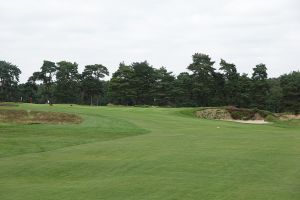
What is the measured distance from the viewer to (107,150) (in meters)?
20.6

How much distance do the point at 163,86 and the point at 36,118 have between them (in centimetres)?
7105

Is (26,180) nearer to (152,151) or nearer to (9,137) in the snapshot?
(152,151)

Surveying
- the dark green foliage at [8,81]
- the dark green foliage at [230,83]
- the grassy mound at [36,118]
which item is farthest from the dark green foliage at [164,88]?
the grassy mound at [36,118]

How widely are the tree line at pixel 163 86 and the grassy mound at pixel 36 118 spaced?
2361 inches

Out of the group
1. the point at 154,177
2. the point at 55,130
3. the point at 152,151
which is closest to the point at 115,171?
the point at 154,177

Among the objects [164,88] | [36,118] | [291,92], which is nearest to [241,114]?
[36,118]

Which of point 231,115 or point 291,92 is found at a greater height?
point 291,92

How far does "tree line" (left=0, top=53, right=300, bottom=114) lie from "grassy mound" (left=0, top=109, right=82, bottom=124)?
197ft

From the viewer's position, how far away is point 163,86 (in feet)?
354

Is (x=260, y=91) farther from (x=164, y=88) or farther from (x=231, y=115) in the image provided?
(x=231, y=115)

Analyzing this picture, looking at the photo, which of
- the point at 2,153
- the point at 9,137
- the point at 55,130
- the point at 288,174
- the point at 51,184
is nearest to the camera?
the point at 51,184

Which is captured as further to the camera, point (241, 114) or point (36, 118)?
point (241, 114)

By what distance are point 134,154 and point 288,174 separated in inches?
271

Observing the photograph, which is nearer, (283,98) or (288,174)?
(288,174)
